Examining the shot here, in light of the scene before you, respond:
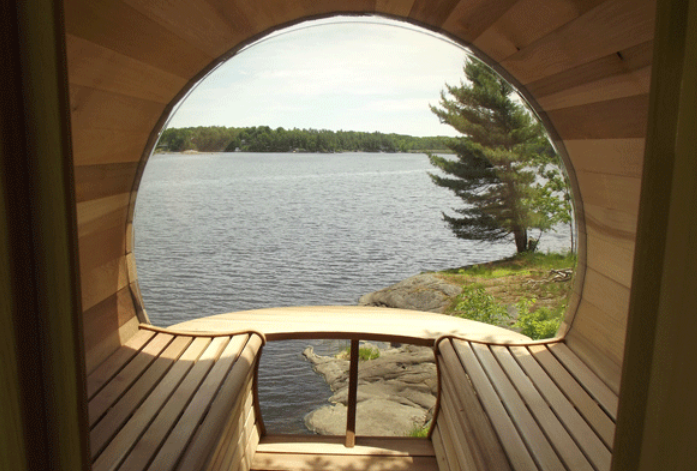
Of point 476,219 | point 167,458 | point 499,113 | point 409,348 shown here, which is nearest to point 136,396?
point 167,458

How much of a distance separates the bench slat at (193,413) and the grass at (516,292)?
8.09 m

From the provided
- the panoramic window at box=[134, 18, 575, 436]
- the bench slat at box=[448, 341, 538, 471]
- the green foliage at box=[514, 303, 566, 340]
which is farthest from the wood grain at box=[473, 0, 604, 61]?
the green foliage at box=[514, 303, 566, 340]

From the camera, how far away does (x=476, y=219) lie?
1303 centimetres

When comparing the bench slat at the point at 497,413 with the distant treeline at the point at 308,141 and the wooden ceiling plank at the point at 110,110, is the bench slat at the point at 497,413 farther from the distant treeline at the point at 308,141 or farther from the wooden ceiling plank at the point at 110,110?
the distant treeline at the point at 308,141

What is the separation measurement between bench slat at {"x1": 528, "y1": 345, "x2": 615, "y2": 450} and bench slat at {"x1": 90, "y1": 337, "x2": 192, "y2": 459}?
1528mm

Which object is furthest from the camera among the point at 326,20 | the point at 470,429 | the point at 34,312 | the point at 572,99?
the point at 326,20

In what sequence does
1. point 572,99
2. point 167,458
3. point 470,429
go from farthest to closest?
1. point 572,99
2. point 470,429
3. point 167,458

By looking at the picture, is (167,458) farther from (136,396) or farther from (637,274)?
(637,274)

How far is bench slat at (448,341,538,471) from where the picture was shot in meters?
1.43

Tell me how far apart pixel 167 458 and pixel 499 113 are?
11.1 meters

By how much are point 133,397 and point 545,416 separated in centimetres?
144

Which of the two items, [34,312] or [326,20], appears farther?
[326,20]

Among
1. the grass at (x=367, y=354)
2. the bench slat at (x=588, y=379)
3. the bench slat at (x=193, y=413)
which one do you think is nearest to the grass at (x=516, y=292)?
the grass at (x=367, y=354)

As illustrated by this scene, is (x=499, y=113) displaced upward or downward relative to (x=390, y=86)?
downward
